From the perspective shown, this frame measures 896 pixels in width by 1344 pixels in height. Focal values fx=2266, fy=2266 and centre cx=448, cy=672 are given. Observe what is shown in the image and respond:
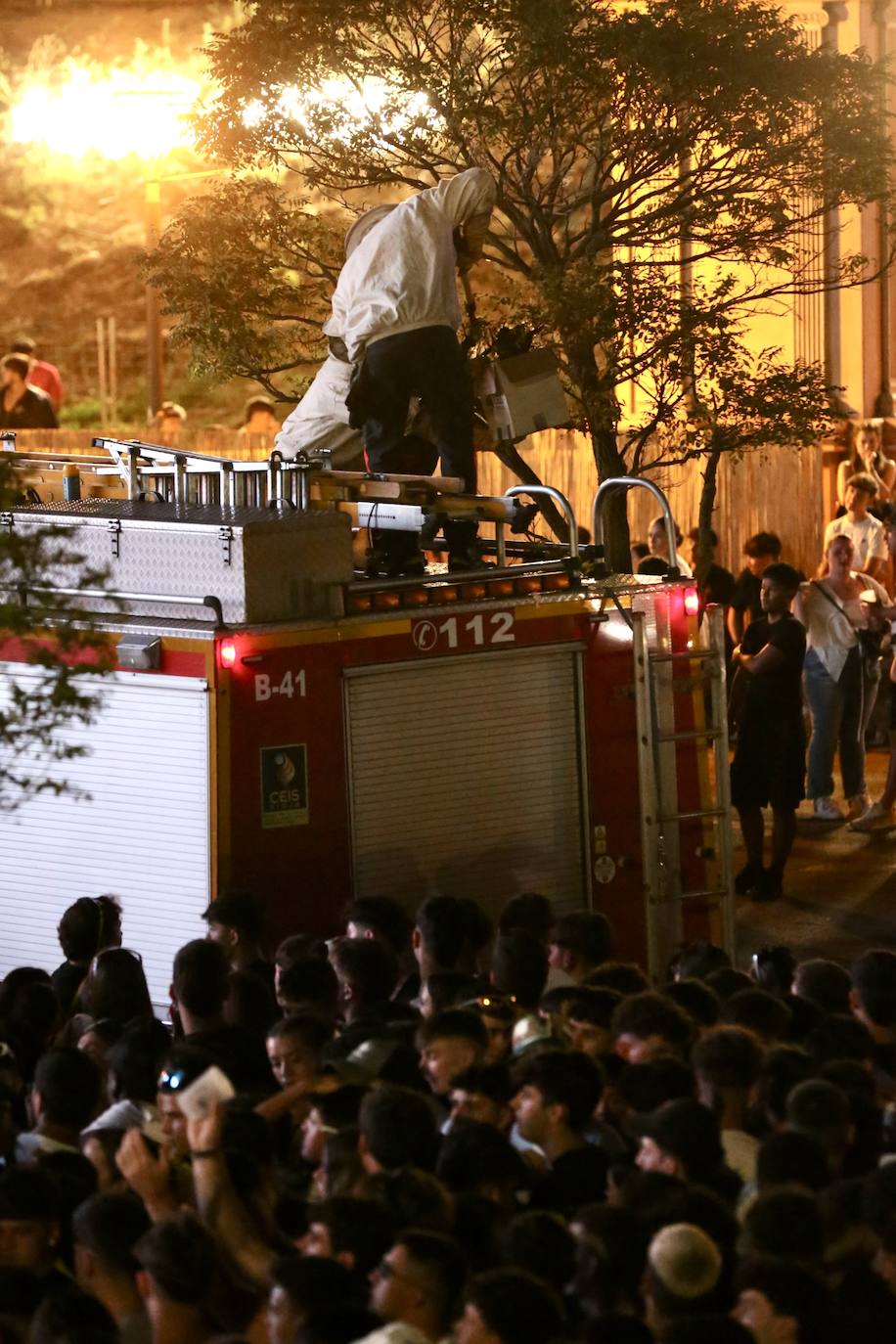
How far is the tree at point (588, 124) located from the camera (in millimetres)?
12984

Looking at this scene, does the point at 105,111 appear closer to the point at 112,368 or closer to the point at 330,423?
the point at 112,368

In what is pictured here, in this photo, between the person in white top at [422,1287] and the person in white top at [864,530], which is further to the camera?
the person in white top at [864,530]

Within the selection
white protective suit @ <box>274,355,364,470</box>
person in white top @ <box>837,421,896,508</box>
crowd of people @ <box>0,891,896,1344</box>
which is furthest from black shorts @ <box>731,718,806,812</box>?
person in white top @ <box>837,421,896,508</box>

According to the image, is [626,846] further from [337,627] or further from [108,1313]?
[108,1313]

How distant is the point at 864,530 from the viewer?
17.1 metres

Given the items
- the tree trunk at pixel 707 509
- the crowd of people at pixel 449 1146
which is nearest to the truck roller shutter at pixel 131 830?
the crowd of people at pixel 449 1146

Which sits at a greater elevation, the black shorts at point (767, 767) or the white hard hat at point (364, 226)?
the white hard hat at point (364, 226)

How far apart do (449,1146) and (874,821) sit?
8.72 metres

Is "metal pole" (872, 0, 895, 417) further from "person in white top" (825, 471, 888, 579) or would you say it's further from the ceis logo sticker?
the ceis logo sticker

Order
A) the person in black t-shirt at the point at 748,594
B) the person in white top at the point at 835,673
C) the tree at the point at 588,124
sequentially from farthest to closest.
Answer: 1. the person in black t-shirt at the point at 748,594
2. the person in white top at the point at 835,673
3. the tree at the point at 588,124

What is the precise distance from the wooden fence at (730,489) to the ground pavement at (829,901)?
A: 613 centimetres

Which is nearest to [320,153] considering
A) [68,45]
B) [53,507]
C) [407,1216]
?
[53,507]

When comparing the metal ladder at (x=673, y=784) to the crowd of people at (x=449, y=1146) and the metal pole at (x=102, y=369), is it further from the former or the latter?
the metal pole at (x=102, y=369)

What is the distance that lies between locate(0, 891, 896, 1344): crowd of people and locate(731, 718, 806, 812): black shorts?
4043mm
